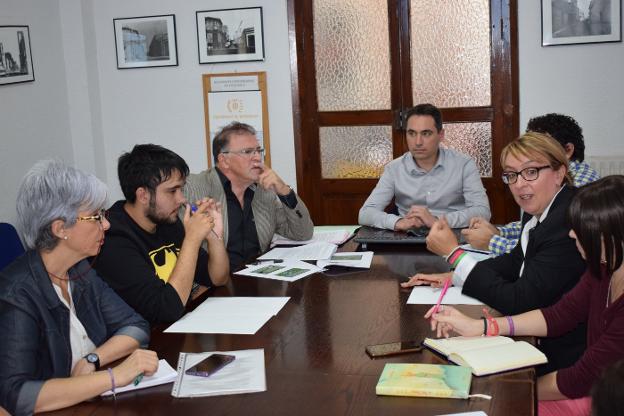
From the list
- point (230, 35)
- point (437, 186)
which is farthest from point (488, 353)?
point (230, 35)

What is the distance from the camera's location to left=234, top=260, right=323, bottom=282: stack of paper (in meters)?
2.74

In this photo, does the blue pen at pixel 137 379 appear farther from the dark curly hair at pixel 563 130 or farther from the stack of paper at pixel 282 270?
the dark curly hair at pixel 563 130

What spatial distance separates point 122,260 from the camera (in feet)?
7.86

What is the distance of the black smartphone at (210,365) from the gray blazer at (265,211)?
154 centimetres

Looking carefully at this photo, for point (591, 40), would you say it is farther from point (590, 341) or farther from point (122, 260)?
point (122, 260)

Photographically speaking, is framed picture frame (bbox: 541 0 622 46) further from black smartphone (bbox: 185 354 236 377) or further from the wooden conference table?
black smartphone (bbox: 185 354 236 377)

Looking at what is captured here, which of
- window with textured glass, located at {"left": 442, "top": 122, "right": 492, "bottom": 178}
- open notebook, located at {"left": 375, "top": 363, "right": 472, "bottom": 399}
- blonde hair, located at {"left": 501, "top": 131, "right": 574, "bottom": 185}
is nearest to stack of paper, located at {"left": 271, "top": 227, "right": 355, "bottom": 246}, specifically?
blonde hair, located at {"left": 501, "top": 131, "right": 574, "bottom": 185}

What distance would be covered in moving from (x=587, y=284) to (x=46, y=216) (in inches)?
56.9

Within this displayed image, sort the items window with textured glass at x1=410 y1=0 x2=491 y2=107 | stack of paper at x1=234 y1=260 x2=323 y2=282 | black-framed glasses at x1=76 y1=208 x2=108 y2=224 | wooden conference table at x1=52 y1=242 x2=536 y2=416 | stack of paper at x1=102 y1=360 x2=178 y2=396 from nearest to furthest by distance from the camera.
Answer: wooden conference table at x1=52 y1=242 x2=536 y2=416 < stack of paper at x1=102 y1=360 x2=178 y2=396 < black-framed glasses at x1=76 y1=208 x2=108 y2=224 < stack of paper at x1=234 y1=260 x2=323 y2=282 < window with textured glass at x1=410 y1=0 x2=491 y2=107

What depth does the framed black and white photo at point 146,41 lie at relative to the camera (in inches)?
215

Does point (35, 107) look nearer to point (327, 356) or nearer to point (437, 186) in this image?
point (437, 186)

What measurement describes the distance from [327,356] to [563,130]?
79.7 inches

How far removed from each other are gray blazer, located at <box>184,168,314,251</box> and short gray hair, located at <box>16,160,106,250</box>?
1395 mm

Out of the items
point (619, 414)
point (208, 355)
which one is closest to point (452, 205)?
point (208, 355)
